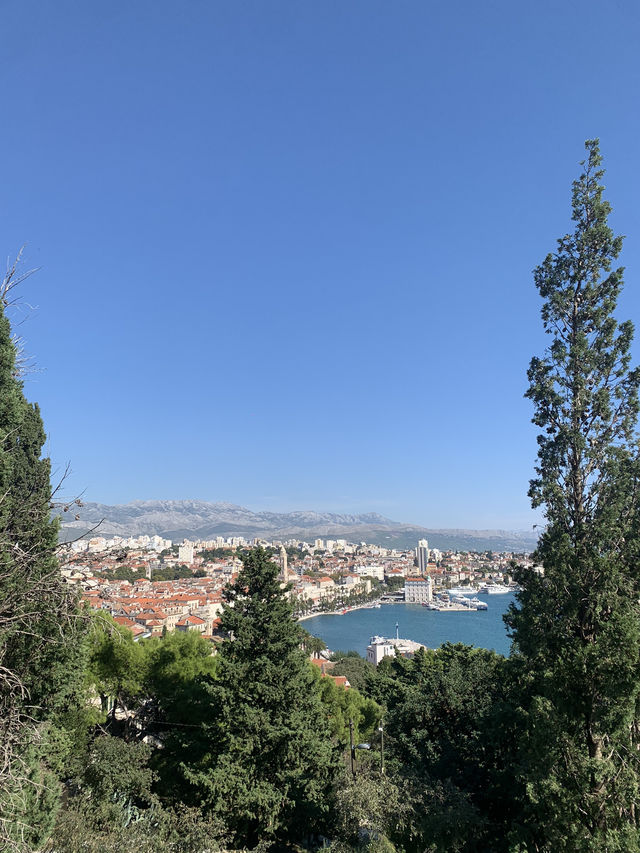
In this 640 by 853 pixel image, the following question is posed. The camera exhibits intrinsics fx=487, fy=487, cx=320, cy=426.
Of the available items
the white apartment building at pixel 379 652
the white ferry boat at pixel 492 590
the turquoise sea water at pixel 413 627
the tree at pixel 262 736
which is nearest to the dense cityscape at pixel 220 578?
the tree at pixel 262 736

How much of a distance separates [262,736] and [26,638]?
3.57m

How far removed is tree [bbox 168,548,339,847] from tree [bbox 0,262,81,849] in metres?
2.08

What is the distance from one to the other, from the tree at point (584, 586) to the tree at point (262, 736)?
124 inches

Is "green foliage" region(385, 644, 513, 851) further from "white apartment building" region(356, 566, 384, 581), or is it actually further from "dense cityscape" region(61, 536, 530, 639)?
"white apartment building" region(356, 566, 384, 581)

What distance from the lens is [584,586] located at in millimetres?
3895

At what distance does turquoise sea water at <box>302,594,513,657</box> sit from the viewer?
139 ft

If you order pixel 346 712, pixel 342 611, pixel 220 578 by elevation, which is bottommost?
pixel 342 611

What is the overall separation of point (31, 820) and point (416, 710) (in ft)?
20.5

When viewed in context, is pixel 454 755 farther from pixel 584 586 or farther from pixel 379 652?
pixel 379 652

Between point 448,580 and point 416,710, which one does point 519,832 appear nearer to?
point 416,710

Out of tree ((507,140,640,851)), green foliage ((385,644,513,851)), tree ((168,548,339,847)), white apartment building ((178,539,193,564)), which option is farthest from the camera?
white apartment building ((178,539,193,564))


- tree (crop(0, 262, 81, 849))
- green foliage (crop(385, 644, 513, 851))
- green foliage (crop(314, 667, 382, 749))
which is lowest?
green foliage (crop(314, 667, 382, 749))

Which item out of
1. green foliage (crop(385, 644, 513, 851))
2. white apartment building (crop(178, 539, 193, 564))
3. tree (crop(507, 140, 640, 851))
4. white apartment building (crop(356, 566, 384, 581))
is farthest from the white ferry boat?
tree (crop(507, 140, 640, 851))

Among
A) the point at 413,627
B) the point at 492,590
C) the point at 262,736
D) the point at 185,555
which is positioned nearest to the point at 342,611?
the point at 413,627
